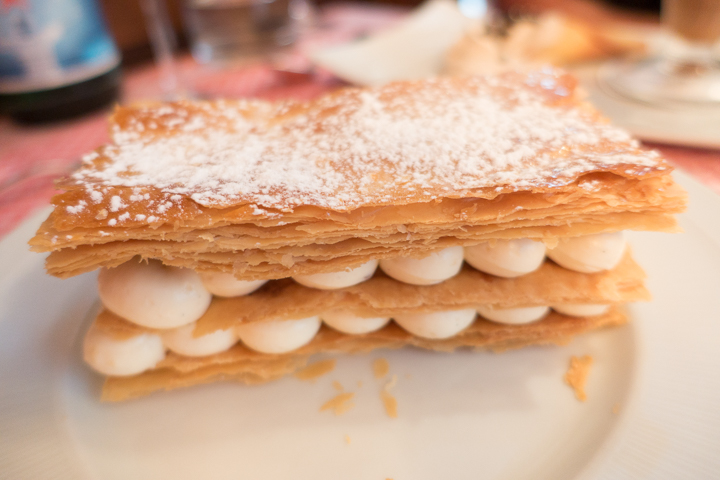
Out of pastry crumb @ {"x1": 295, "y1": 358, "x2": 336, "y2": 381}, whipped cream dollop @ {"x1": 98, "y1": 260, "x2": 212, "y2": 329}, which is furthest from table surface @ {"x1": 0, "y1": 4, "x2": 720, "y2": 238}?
pastry crumb @ {"x1": 295, "y1": 358, "x2": 336, "y2": 381}

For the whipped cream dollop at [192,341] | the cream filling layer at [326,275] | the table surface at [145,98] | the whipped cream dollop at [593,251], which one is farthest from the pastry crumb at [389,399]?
the table surface at [145,98]

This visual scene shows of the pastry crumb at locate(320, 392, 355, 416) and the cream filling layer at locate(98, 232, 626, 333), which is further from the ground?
the cream filling layer at locate(98, 232, 626, 333)

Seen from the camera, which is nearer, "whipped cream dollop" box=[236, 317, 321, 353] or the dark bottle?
"whipped cream dollop" box=[236, 317, 321, 353]

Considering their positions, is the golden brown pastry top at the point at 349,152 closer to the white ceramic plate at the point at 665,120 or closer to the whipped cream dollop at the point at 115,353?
the whipped cream dollop at the point at 115,353

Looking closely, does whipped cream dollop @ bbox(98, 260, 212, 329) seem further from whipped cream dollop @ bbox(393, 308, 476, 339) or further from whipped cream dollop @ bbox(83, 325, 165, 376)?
whipped cream dollop @ bbox(393, 308, 476, 339)

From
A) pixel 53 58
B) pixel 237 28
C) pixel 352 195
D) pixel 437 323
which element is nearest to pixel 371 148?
pixel 352 195
